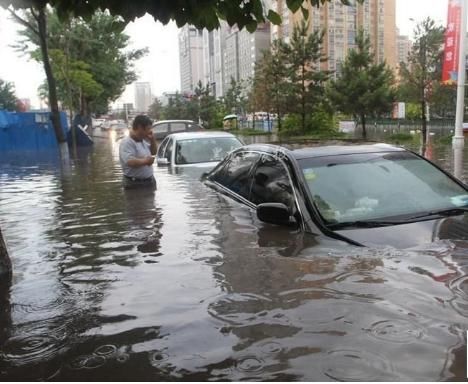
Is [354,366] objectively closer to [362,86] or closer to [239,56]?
[362,86]

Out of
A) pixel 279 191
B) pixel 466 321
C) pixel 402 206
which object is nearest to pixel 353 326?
pixel 466 321

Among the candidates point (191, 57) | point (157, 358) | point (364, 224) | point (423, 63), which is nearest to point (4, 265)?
point (157, 358)

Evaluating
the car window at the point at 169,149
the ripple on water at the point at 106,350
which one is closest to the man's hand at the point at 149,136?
the car window at the point at 169,149

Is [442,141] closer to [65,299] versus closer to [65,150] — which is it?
[65,150]

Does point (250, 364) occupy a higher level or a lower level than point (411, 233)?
lower

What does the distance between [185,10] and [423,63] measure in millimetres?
24042

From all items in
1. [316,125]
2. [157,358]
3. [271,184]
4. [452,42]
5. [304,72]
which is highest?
[452,42]

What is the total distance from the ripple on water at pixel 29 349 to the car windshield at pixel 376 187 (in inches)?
91.3

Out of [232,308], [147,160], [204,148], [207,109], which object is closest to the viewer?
[232,308]

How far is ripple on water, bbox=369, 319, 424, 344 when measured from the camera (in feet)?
9.36

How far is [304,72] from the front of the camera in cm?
3406

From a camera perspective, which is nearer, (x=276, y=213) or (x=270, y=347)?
(x=270, y=347)

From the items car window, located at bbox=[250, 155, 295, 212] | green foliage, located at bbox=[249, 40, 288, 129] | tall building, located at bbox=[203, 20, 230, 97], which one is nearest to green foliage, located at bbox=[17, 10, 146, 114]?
green foliage, located at bbox=[249, 40, 288, 129]

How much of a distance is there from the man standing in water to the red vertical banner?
16631mm
